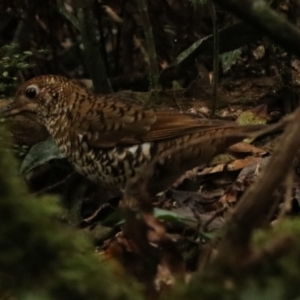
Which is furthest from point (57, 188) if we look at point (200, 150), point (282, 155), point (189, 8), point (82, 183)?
point (282, 155)

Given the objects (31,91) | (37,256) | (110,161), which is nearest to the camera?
(37,256)

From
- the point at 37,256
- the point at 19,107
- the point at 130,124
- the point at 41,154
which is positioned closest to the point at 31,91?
the point at 19,107

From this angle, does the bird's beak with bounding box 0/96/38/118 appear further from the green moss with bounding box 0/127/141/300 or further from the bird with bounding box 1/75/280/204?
the green moss with bounding box 0/127/141/300

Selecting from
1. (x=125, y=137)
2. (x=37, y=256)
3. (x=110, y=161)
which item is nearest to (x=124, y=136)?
(x=125, y=137)

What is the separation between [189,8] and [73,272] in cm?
455

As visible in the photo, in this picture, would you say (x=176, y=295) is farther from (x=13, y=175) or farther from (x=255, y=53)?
(x=255, y=53)

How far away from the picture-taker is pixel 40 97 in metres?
5.12

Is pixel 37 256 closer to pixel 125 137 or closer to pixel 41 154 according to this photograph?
pixel 125 137

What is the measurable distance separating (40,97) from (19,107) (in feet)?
0.42

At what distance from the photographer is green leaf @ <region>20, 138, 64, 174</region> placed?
5109mm

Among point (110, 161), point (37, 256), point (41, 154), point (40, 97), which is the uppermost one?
point (37, 256)

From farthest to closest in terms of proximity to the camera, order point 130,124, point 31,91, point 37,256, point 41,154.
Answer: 1. point 41,154
2. point 31,91
3. point 130,124
4. point 37,256

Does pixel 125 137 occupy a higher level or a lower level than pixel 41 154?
higher

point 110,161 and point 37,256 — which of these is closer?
point 37,256
